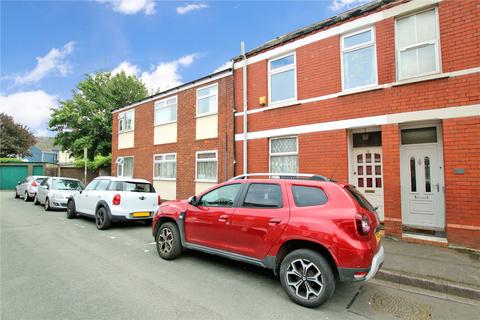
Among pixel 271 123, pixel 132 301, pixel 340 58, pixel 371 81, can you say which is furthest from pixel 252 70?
pixel 132 301

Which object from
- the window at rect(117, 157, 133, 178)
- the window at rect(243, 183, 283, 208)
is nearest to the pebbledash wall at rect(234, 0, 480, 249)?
the window at rect(243, 183, 283, 208)

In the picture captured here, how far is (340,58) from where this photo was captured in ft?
26.5

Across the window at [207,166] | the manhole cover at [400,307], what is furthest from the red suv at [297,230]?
the window at [207,166]

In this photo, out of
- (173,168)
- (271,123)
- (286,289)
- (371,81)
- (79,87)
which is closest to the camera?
(286,289)

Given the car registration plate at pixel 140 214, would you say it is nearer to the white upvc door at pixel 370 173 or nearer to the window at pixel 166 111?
the white upvc door at pixel 370 173

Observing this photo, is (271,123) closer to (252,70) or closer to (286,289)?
(252,70)

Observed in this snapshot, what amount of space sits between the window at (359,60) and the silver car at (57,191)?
11.6 metres

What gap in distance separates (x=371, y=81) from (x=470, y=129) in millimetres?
2632

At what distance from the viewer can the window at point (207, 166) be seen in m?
11.5

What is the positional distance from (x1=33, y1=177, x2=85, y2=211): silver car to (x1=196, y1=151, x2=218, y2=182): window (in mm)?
5360

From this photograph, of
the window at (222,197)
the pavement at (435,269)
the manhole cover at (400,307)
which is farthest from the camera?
the window at (222,197)

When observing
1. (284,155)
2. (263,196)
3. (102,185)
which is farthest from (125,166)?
(263,196)

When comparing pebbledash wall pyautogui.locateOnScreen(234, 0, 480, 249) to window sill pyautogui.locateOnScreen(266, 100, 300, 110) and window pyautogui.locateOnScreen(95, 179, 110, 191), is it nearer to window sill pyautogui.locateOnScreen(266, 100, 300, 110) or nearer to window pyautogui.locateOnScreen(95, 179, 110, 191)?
window sill pyautogui.locateOnScreen(266, 100, 300, 110)

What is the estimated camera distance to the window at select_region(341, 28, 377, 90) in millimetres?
7590
